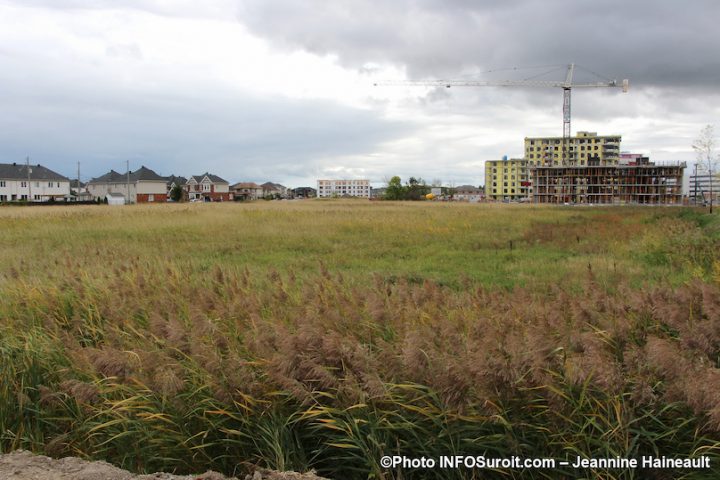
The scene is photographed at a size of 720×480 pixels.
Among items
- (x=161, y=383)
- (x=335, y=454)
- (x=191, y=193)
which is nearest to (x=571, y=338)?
(x=335, y=454)

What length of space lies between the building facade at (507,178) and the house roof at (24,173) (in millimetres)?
124058

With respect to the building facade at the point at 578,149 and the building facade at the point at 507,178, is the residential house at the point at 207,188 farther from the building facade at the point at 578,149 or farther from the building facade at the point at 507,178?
the building facade at the point at 578,149

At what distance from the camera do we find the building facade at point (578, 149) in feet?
561

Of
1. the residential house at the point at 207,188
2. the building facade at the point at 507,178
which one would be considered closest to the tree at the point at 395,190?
the residential house at the point at 207,188

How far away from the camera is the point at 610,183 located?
13662 cm

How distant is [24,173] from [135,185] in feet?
61.4

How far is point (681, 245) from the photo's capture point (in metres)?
14.3

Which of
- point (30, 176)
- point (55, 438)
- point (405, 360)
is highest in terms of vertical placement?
point (30, 176)

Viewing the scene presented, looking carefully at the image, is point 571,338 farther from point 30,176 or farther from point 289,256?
point 30,176

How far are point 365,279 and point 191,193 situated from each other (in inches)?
5006

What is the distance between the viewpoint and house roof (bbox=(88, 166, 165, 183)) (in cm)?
11012

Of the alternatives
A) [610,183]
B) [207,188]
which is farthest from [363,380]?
[610,183]

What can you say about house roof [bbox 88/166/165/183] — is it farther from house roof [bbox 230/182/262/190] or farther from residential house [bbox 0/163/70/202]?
house roof [bbox 230/182/262/190]

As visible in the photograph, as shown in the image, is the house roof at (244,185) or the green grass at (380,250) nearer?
the green grass at (380,250)
